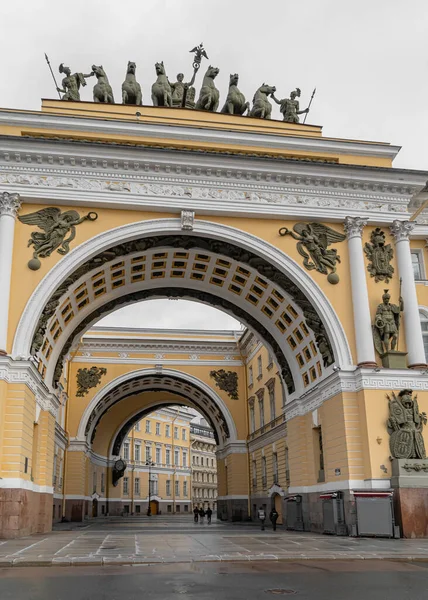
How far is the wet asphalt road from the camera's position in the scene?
836cm

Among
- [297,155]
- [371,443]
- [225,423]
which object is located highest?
[297,155]

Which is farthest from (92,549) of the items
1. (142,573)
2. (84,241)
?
(84,241)

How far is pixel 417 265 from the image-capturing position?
2505 cm

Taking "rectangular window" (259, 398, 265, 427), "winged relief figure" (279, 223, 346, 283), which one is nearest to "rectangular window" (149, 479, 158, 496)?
"rectangular window" (259, 398, 265, 427)

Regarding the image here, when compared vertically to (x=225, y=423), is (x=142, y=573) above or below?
below

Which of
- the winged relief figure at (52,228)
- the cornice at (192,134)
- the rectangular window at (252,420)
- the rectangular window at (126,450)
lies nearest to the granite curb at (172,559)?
the winged relief figure at (52,228)

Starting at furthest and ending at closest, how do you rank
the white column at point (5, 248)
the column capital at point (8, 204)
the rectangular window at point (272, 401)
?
the rectangular window at point (272, 401) < the column capital at point (8, 204) < the white column at point (5, 248)

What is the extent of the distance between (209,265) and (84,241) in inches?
217

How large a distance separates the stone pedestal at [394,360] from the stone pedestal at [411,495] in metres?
3.17

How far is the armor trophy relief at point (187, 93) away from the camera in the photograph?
993 inches

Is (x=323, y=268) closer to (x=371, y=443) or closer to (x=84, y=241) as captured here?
(x=371, y=443)

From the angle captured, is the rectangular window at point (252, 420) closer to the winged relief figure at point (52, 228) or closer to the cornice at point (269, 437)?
the cornice at point (269, 437)

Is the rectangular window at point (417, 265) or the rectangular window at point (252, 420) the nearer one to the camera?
the rectangular window at point (417, 265)

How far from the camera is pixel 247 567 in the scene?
1143cm
